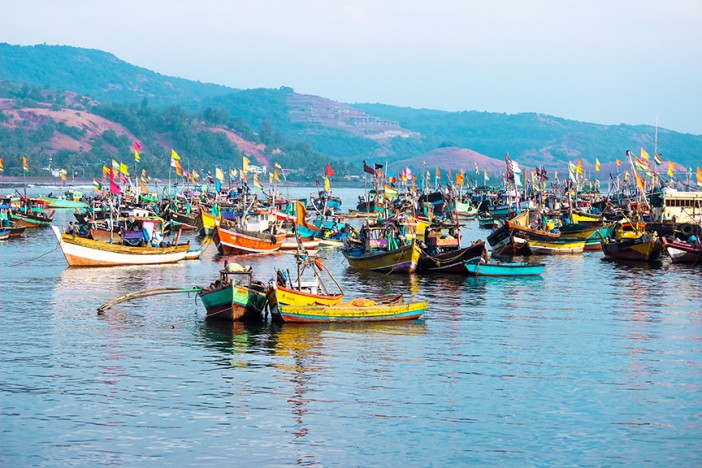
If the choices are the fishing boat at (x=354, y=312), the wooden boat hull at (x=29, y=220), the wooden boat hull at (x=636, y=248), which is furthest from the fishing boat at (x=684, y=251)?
the wooden boat hull at (x=29, y=220)

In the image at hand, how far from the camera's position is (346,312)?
131ft

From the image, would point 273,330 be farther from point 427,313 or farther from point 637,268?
point 637,268

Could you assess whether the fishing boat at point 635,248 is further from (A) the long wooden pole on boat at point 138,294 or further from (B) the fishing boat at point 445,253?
(A) the long wooden pole on boat at point 138,294

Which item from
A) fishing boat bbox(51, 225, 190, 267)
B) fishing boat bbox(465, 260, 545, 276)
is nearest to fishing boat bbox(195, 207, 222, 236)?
fishing boat bbox(51, 225, 190, 267)

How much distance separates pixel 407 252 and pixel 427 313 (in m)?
13.6

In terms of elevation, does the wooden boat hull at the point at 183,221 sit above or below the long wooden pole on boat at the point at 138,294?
above

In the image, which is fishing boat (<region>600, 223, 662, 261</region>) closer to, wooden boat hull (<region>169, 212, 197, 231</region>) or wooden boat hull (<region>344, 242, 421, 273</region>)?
wooden boat hull (<region>344, 242, 421, 273</region>)

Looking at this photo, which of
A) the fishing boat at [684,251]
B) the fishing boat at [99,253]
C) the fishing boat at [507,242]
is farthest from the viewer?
the fishing boat at [507,242]

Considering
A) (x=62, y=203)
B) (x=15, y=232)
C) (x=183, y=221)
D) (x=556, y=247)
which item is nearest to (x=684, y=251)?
(x=556, y=247)

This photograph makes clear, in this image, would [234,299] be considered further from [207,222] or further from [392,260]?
[207,222]

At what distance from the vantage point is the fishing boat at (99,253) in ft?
199

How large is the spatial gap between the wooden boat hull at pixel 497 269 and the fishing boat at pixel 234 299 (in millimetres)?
19194

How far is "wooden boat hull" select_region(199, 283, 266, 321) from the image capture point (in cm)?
4025

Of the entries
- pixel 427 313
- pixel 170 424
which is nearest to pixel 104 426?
pixel 170 424
